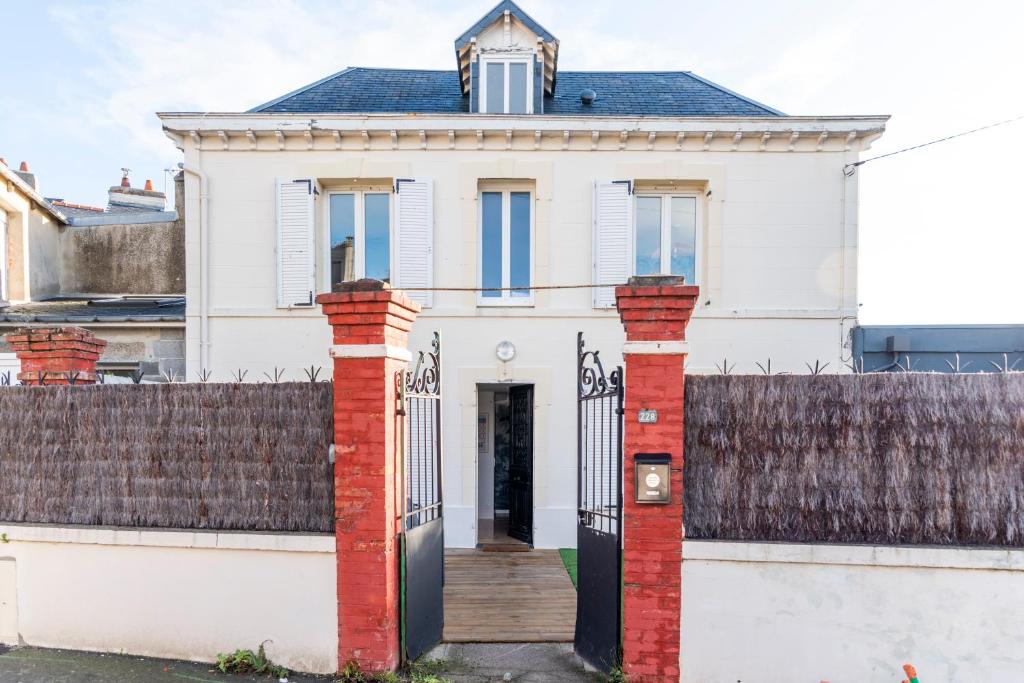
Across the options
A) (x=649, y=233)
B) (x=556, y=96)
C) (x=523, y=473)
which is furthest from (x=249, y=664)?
(x=556, y=96)

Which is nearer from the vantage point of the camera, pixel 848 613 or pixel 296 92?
pixel 848 613

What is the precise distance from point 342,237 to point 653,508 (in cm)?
609

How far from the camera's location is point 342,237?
314 inches

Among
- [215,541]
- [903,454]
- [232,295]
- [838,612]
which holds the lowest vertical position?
[838,612]

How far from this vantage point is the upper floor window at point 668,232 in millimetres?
7922

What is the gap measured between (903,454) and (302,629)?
15.1ft

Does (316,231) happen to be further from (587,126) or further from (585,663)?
(585,663)

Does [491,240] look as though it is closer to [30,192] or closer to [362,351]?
[362,351]

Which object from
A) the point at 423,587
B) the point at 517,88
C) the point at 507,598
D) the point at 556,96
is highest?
the point at 556,96

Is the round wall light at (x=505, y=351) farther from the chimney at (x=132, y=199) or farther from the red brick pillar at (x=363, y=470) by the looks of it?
the chimney at (x=132, y=199)

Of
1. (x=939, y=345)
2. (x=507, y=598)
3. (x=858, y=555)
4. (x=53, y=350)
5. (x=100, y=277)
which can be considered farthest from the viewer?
(x=100, y=277)

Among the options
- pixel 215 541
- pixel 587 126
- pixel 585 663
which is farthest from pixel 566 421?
pixel 215 541

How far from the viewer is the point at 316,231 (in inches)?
312

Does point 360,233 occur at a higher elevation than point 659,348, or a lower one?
higher
